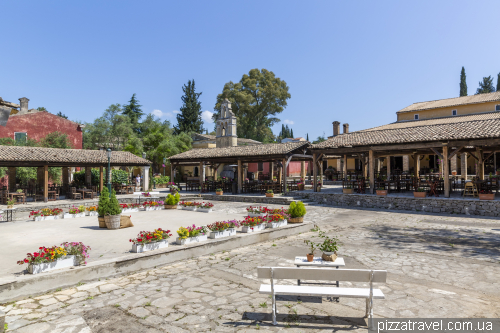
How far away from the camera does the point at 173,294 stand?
14.8 feet

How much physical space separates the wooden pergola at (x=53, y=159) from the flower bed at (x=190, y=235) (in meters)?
14.2

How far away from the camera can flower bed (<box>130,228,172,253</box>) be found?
20.3ft

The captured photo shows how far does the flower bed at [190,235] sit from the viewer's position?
6.86m

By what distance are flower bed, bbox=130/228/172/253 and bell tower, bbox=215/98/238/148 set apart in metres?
22.1

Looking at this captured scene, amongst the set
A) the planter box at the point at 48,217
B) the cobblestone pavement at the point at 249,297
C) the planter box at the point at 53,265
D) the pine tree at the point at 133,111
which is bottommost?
the cobblestone pavement at the point at 249,297

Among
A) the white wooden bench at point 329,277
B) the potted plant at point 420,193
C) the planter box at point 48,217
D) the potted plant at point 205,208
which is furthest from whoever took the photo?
the potted plant at point 420,193

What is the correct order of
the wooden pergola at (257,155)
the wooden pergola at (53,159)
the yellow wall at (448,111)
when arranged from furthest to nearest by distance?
the yellow wall at (448,111) < the wooden pergola at (257,155) < the wooden pergola at (53,159)

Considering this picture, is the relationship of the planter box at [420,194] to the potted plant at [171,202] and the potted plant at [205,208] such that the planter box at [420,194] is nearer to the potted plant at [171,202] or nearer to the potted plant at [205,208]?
the potted plant at [205,208]

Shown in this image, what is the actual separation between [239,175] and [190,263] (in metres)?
15.0

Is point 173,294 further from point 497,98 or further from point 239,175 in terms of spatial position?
point 497,98

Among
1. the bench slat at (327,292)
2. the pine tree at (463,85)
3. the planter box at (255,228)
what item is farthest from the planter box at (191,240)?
the pine tree at (463,85)

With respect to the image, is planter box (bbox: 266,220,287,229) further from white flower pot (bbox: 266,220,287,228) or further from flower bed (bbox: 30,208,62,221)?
flower bed (bbox: 30,208,62,221)

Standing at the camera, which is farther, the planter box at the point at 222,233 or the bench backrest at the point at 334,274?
the planter box at the point at 222,233

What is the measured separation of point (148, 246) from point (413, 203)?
1210 cm
